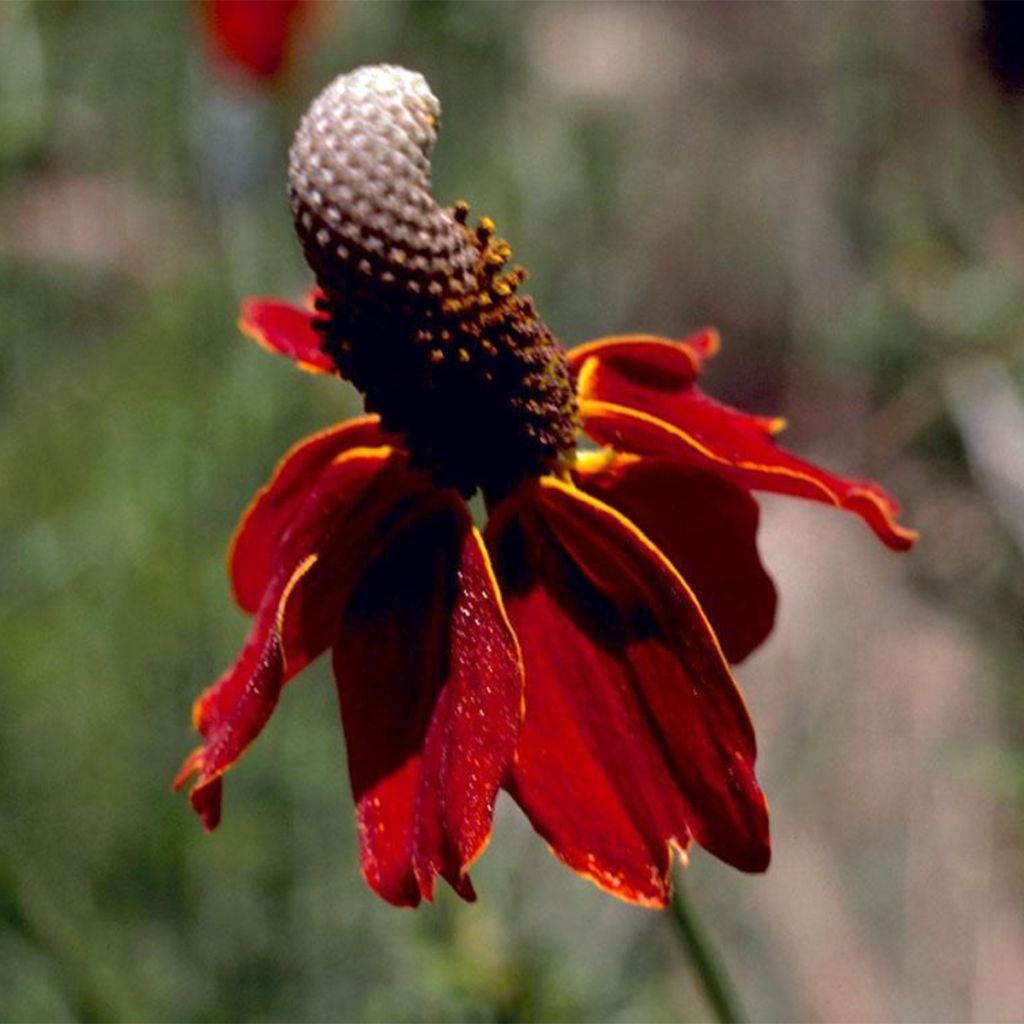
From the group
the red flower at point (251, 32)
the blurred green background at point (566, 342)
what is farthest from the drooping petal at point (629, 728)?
the red flower at point (251, 32)

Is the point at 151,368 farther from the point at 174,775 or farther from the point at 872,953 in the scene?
the point at 872,953

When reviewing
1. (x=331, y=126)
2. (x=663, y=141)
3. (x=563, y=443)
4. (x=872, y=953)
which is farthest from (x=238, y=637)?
(x=663, y=141)

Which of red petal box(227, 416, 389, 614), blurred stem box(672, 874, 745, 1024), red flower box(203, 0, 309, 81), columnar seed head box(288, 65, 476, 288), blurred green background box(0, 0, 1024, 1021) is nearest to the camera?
columnar seed head box(288, 65, 476, 288)

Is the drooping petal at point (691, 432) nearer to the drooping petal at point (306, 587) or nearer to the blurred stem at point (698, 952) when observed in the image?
the drooping petal at point (306, 587)

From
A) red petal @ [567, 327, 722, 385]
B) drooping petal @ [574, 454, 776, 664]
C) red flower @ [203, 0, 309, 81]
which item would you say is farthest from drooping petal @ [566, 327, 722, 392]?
red flower @ [203, 0, 309, 81]

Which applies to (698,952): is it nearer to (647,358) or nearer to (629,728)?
(629,728)

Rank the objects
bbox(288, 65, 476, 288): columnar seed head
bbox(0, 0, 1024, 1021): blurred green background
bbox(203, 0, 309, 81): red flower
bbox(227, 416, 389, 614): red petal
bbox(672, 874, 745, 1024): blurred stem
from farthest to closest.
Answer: bbox(203, 0, 309, 81): red flower
bbox(0, 0, 1024, 1021): blurred green background
bbox(227, 416, 389, 614): red petal
bbox(672, 874, 745, 1024): blurred stem
bbox(288, 65, 476, 288): columnar seed head

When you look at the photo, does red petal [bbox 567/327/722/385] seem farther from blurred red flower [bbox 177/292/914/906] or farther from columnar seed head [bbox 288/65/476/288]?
columnar seed head [bbox 288/65/476/288]
